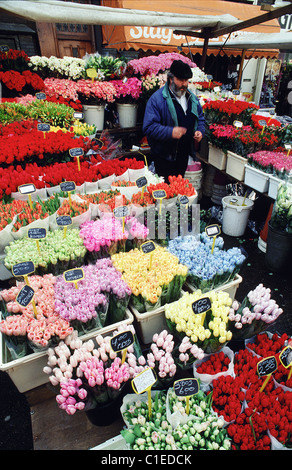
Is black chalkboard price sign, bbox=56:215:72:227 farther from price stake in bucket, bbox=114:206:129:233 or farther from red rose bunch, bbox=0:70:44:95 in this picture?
red rose bunch, bbox=0:70:44:95

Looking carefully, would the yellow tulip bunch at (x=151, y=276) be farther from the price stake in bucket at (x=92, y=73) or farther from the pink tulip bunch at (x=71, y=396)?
the price stake in bucket at (x=92, y=73)

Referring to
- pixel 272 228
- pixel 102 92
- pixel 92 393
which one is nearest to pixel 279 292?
pixel 272 228

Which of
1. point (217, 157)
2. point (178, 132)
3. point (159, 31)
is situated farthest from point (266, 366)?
point (159, 31)

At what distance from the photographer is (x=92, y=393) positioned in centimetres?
147

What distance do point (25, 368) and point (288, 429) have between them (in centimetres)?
137

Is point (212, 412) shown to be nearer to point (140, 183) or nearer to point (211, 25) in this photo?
point (140, 183)

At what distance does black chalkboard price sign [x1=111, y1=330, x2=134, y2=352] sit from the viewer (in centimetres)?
141

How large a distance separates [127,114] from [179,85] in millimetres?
1199

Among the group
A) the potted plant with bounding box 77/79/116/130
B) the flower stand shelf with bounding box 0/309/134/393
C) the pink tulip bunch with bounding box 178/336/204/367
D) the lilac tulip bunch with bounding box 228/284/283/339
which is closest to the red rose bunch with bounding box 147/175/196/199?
the lilac tulip bunch with bounding box 228/284/283/339

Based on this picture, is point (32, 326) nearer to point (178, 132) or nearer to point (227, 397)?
point (227, 397)

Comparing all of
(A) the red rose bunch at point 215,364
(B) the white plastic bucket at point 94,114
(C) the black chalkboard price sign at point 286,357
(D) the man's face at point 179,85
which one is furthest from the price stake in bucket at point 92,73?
(C) the black chalkboard price sign at point 286,357

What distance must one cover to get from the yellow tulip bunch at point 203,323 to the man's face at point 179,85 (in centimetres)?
276

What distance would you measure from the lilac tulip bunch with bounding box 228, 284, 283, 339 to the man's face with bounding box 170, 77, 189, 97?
8.90 ft

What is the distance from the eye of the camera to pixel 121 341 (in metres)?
1.44
